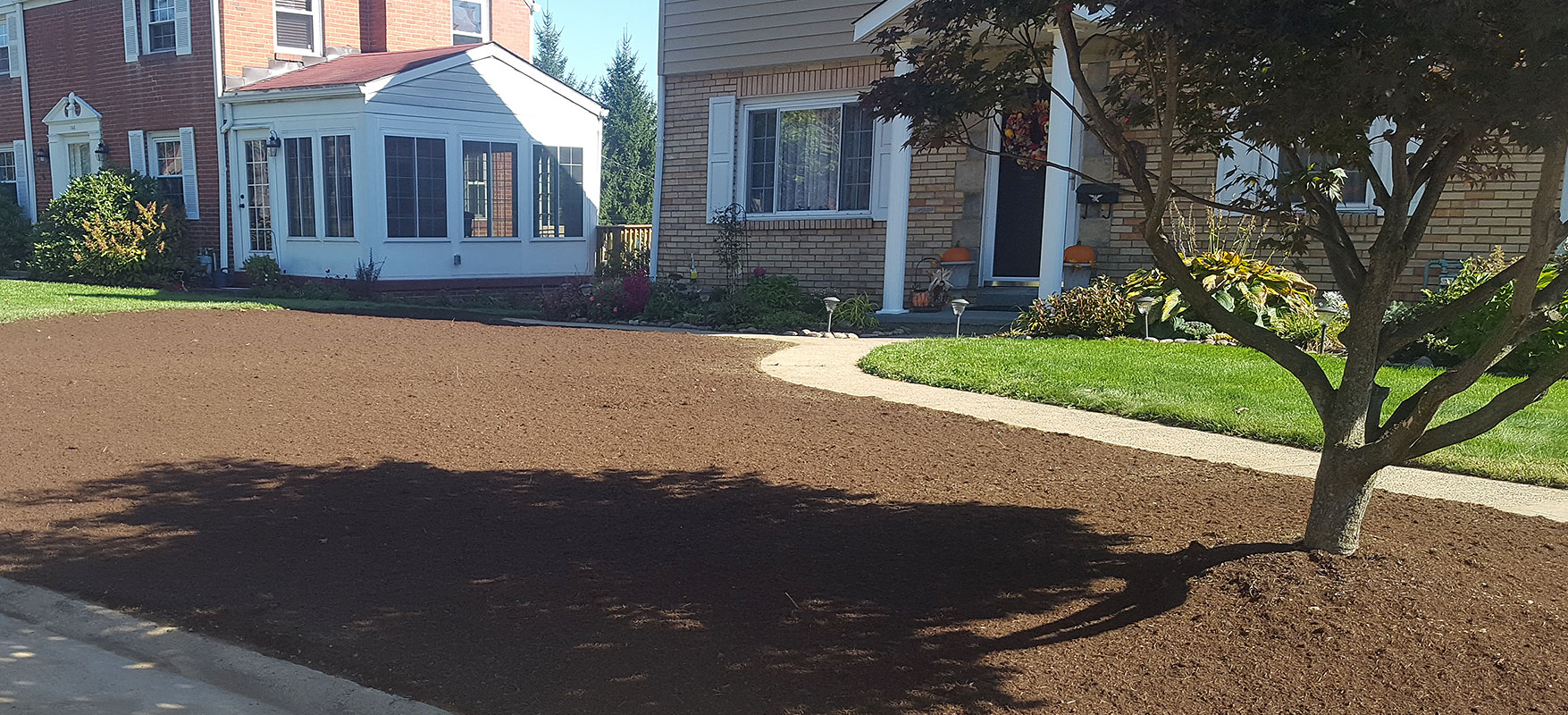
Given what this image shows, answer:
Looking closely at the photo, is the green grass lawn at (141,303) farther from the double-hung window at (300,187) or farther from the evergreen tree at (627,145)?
the evergreen tree at (627,145)

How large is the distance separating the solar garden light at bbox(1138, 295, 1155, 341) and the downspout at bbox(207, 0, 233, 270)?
1600 cm

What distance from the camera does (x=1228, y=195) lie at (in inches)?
492

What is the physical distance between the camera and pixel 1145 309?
34.4ft

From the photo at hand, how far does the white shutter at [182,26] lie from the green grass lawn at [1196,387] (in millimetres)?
15420

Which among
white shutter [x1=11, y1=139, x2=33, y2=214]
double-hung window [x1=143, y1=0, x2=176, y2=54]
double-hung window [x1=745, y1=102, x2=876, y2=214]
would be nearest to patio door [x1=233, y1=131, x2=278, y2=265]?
double-hung window [x1=143, y1=0, x2=176, y2=54]

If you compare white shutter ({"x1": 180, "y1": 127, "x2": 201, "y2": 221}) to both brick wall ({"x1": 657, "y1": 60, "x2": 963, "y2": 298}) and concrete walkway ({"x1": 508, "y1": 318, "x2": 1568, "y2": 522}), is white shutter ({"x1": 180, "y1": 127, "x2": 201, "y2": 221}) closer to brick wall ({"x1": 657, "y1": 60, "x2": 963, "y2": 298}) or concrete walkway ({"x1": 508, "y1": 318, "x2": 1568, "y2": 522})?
brick wall ({"x1": 657, "y1": 60, "x2": 963, "y2": 298})

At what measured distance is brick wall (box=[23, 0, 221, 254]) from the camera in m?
20.0

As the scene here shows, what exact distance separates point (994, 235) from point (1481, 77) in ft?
36.1

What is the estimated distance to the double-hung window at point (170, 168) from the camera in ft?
68.1

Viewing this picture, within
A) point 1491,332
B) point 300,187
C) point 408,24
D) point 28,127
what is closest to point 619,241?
point 300,187

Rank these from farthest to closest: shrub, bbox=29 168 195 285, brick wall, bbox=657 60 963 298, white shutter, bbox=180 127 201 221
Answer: white shutter, bbox=180 127 201 221, shrub, bbox=29 168 195 285, brick wall, bbox=657 60 963 298

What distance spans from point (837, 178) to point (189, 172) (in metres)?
12.5

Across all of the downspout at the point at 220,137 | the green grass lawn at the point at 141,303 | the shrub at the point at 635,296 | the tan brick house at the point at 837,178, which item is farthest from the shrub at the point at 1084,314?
the downspout at the point at 220,137

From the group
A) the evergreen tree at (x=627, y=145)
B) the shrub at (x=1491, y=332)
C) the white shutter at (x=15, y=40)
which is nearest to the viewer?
the shrub at (x=1491, y=332)
